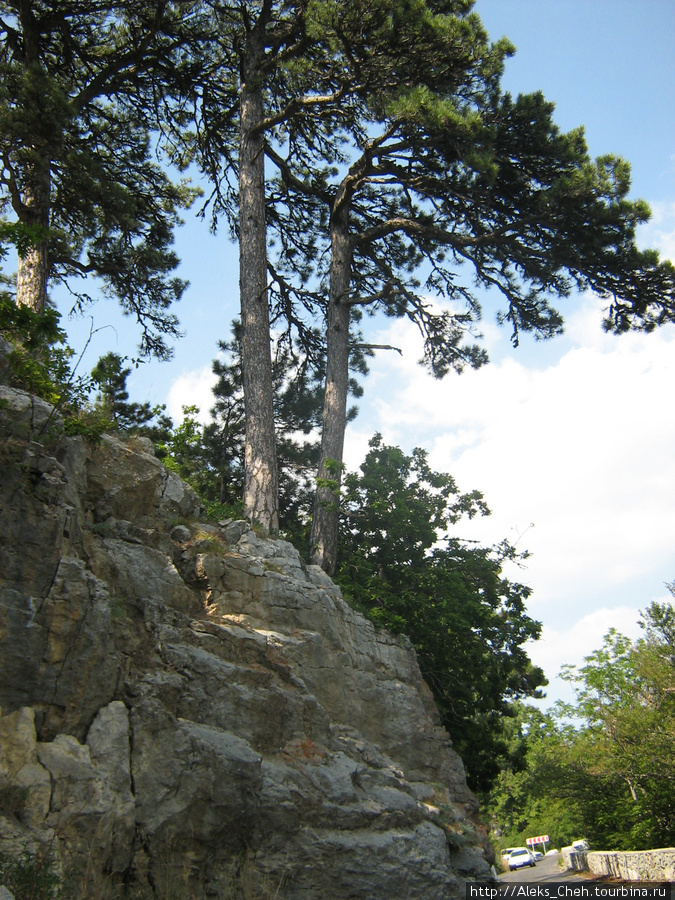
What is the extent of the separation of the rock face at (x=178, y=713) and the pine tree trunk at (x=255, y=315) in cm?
228

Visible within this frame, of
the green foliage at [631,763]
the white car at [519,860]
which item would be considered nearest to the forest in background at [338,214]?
the green foliage at [631,763]

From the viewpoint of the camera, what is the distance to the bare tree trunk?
461 inches

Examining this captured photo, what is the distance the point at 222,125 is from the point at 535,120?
7.06 m

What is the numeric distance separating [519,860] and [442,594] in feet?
94.0

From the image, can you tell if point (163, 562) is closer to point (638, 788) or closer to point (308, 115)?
point (308, 115)

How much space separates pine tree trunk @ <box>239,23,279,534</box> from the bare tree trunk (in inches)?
150

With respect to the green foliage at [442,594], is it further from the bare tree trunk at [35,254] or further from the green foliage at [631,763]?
the bare tree trunk at [35,254]

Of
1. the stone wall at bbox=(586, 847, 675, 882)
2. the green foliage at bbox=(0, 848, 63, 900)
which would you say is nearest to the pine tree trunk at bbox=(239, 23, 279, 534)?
the green foliage at bbox=(0, 848, 63, 900)

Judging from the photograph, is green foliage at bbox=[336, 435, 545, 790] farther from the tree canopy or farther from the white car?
the white car

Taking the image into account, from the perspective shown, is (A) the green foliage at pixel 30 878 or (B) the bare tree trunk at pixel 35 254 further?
(B) the bare tree trunk at pixel 35 254

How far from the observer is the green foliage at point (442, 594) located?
13562 millimetres

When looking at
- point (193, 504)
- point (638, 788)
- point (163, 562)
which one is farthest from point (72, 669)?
point (638, 788)

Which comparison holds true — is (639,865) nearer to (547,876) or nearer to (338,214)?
(547,876)

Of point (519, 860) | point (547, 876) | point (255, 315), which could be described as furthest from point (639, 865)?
point (519, 860)
